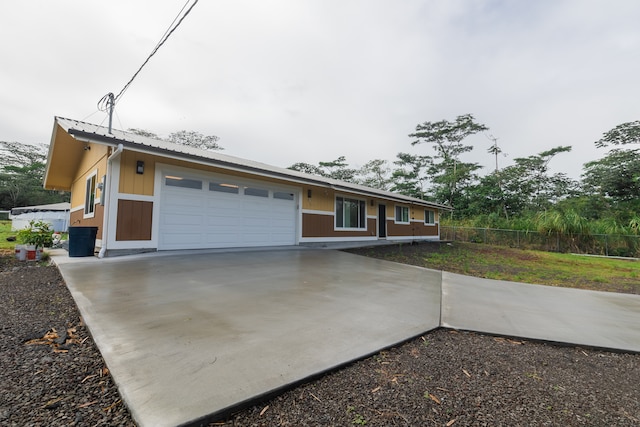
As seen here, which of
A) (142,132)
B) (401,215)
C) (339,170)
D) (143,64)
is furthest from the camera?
(339,170)

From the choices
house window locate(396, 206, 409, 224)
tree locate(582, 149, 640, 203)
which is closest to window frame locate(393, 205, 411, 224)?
house window locate(396, 206, 409, 224)

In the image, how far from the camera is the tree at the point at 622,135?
16.7 metres

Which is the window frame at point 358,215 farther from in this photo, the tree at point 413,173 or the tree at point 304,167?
the tree at point 304,167

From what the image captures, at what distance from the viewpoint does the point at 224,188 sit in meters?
7.52

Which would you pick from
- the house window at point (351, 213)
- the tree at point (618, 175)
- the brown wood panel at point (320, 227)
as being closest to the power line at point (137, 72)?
the brown wood panel at point (320, 227)

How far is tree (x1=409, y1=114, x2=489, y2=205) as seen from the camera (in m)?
23.0

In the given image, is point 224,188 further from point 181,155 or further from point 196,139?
point 196,139

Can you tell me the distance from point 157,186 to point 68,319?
4.64 m

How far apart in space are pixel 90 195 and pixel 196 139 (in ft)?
65.0

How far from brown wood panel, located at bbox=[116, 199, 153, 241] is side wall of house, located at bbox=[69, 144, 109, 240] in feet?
2.36

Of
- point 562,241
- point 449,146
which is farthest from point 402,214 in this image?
point 449,146

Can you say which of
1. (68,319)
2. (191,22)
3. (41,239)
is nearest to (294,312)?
(68,319)

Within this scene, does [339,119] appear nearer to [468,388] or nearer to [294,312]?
[294,312]

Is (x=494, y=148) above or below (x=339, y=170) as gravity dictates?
above
